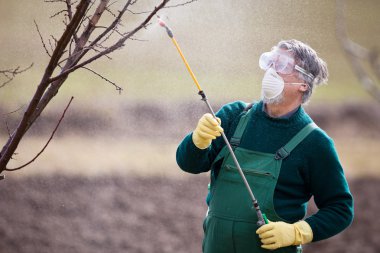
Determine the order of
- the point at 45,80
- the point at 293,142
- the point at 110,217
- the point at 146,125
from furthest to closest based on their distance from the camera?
the point at 146,125, the point at 110,217, the point at 293,142, the point at 45,80

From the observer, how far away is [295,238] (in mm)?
2820

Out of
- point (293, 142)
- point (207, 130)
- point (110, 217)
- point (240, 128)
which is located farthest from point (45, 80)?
point (110, 217)

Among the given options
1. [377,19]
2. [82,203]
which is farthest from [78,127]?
[377,19]

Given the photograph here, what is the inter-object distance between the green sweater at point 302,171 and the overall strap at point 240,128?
20mm

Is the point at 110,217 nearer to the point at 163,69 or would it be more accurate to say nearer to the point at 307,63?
the point at 163,69

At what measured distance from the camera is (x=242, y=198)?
2.86 meters

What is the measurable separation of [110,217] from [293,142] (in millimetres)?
3897

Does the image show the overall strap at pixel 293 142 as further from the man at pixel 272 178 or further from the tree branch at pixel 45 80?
the tree branch at pixel 45 80

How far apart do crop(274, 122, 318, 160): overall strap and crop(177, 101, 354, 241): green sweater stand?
1 centimetres

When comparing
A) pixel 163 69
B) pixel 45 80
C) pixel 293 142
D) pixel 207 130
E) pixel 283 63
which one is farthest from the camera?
pixel 163 69

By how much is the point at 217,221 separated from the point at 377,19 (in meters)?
6.69

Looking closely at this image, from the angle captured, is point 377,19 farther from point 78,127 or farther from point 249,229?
point 249,229

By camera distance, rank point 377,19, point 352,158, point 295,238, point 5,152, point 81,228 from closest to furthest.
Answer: point 5,152 < point 295,238 < point 81,228 < point 352,158 < point 377,19

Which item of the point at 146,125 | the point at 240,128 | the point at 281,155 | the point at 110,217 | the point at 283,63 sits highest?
the point at 146,125
